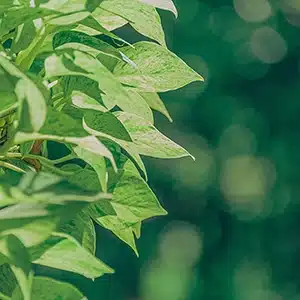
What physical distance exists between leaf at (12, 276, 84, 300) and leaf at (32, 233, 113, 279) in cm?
2

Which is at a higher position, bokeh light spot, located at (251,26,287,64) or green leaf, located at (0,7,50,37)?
green leaf, located at (0,7,50,37)

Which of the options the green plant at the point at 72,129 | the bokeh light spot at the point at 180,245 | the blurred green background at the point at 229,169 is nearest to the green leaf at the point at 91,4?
the green plant at the point at 72,129

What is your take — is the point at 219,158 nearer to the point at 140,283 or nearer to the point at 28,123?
the point at 140,283

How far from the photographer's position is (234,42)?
387cm

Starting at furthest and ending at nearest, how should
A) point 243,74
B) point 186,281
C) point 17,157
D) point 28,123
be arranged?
point 243,74
point 186,281
point 17,157
point 28,123

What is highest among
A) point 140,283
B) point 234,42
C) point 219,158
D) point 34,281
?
point 34,281

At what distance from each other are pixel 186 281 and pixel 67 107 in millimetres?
3297

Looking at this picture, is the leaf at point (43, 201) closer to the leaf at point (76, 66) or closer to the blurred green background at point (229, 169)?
the leaf at point (76, 66)

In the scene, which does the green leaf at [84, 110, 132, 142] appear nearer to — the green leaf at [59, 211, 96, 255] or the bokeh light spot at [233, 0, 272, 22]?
the green leaf at [59, 211, 96, 255]

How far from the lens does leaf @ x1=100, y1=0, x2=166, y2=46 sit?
16.3 inches

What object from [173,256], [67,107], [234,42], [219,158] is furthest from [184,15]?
[67,107]

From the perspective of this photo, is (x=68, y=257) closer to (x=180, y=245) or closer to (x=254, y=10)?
(x=180, y=245)

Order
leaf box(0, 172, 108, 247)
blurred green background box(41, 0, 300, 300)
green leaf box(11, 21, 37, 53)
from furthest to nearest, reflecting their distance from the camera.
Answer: blurred green background box(41, 0, 300, 300) → green leaf box(11, 21, 37, 53) → leaf box(0, 172, 108, 247)

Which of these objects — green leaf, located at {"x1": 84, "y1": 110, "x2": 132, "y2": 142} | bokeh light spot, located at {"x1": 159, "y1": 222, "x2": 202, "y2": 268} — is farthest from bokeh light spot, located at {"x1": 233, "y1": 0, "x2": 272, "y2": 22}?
green leaf, located at {"x1": 84, "y1": 110, "x2": 132, "y2": 142}
